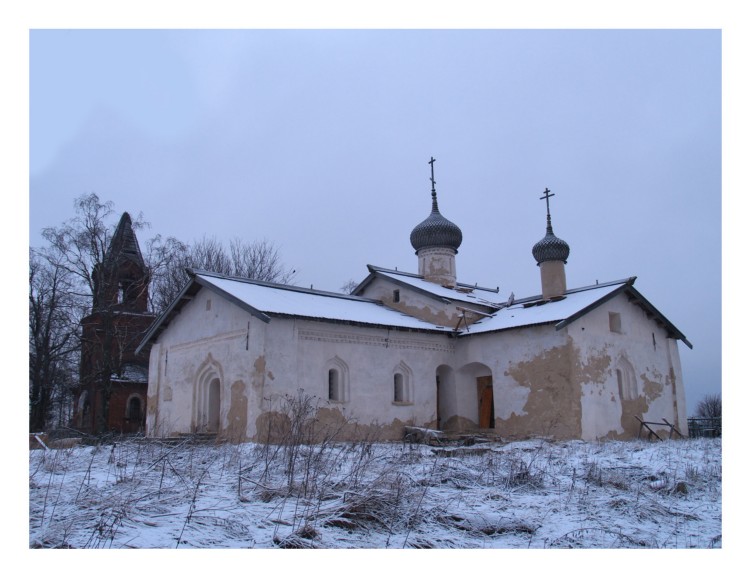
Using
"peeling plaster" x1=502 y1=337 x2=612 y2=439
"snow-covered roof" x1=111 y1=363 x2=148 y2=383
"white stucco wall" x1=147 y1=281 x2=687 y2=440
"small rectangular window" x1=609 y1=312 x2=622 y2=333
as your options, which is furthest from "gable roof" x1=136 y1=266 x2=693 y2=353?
"snow-covered roof" x1=111 y1=363 x2=148 y2=383

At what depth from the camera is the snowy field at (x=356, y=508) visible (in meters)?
5.48

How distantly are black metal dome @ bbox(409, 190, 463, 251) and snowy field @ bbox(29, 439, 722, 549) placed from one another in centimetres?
1494

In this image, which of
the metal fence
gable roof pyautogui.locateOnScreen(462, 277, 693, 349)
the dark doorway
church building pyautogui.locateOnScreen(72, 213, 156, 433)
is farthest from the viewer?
the metal fence

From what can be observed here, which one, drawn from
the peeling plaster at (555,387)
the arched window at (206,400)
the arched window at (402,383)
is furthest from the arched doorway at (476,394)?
the arched window at (206,400)

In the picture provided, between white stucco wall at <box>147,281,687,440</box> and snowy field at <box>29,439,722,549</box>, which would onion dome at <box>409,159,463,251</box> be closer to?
white stucco wall at <box>147,281,687,440</box>

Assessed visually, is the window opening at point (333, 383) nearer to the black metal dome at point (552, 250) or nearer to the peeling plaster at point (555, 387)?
the peeling plaster at point (555, 387)

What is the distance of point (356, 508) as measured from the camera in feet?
19.8

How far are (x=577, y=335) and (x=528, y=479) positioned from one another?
32.3ft

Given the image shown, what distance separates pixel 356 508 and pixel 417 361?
13295 millimetres

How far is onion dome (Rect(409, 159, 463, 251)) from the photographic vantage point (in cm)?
2403

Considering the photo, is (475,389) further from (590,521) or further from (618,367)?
(590,521)

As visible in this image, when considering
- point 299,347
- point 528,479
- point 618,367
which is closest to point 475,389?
point 618,367

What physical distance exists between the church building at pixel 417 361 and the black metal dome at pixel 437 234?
2.70m

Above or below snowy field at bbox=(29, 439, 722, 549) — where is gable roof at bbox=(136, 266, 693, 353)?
above
